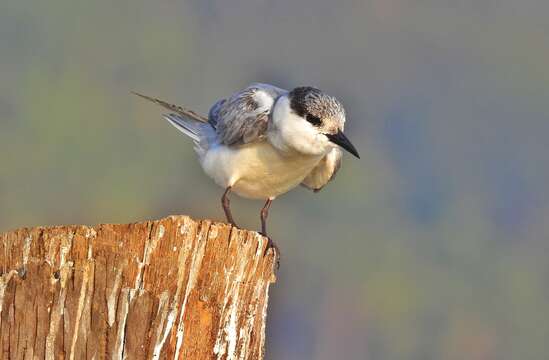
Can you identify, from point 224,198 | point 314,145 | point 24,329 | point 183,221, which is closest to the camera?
point 24,329

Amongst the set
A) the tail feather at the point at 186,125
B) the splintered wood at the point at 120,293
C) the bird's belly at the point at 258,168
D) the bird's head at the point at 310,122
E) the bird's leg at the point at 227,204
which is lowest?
the splintered wood at the point at 120,293

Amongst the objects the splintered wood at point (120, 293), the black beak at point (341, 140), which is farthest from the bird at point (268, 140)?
the splintered wood at point (120, 293)

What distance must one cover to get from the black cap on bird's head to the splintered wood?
5.59 ft

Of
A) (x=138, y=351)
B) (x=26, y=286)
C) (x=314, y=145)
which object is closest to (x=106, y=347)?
(x=138, y=351)

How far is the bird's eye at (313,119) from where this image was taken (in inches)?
227

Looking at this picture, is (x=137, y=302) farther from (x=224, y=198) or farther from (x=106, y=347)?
(x=224, y=198)

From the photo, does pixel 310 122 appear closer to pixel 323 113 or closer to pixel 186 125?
pixel 323 113

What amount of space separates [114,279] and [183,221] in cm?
42

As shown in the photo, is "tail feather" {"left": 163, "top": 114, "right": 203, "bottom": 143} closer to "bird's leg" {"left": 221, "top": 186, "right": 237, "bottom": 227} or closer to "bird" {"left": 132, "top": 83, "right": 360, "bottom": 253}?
"bird" {"left": 132, "top": 83, "right": 360, "bottom": 253}

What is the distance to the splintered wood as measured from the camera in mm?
3838

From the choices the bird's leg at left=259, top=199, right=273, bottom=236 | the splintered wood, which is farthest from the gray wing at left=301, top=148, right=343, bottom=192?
the splintered wood

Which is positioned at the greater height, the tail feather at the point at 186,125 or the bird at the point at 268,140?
the tail feather at the point at 186,125

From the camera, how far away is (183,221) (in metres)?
4.11

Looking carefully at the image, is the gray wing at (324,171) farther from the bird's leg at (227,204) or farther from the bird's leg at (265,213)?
the bird's leg at (227,204)
